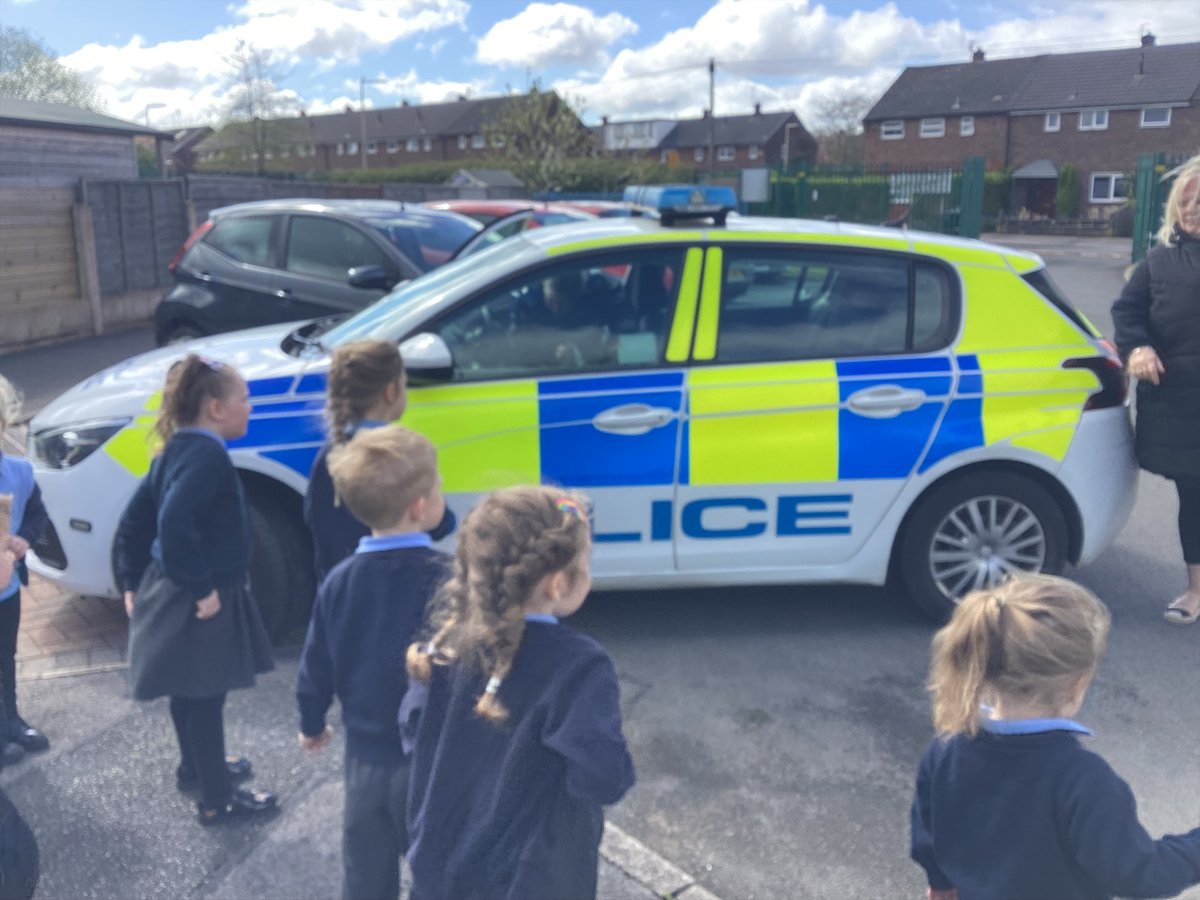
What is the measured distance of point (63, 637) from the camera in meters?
4.84

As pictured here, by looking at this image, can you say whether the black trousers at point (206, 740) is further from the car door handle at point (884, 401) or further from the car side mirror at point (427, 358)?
the car door handle at point (884, 401)

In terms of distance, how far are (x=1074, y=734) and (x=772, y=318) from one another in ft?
9.18

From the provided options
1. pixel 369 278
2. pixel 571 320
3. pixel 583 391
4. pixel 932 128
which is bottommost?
pixel 583 391

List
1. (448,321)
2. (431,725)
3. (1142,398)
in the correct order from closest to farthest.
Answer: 1. (431,725)
2. (448,321)
3. (1142,398)

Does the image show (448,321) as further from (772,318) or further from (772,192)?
(772,192)

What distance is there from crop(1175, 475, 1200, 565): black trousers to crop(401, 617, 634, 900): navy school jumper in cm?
362

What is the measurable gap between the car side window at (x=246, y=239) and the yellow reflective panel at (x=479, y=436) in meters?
5.50

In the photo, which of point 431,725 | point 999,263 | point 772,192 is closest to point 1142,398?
point 999,263

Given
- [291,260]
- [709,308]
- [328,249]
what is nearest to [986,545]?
[709,308]

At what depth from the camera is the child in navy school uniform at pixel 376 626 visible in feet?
7.77

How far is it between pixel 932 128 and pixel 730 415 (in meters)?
61.3

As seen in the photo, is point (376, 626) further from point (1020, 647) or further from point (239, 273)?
point (239, 273)

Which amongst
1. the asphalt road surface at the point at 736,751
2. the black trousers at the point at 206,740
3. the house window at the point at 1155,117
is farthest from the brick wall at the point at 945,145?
the black trousers at the point at 206,740

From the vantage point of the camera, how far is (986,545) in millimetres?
4688
